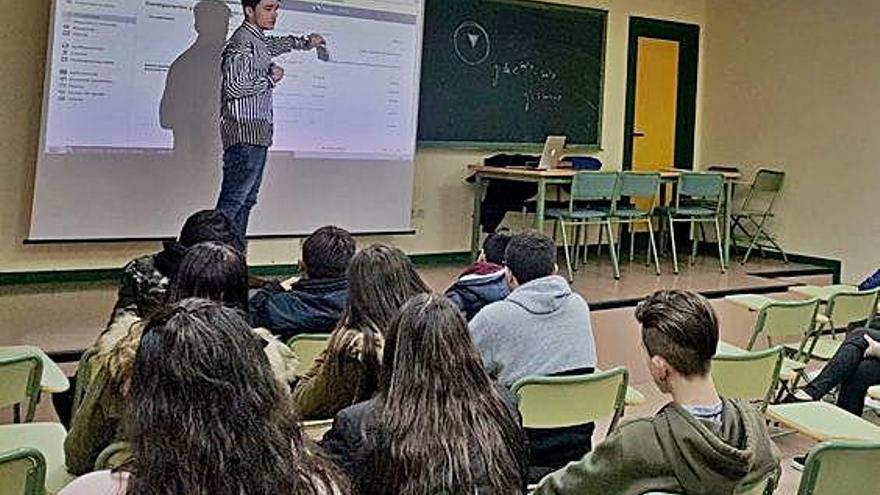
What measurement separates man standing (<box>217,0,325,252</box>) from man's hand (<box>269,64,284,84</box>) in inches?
0.5

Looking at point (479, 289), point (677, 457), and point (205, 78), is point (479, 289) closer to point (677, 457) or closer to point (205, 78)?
point (677, 457)

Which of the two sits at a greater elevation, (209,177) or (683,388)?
(209,177)

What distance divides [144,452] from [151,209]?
478cm

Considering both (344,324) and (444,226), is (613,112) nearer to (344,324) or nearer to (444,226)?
(444,226)

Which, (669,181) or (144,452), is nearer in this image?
(144,452)

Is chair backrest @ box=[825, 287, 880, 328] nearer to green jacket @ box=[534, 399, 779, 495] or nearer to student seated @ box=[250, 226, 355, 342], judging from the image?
student seated @ box=[250, 226, 355, 342]

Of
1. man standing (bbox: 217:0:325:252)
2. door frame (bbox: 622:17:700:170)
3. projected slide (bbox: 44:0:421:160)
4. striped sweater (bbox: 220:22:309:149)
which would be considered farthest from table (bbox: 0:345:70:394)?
door frame (bbox: 622:17:700:170)

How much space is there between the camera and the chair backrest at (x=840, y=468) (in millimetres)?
2145

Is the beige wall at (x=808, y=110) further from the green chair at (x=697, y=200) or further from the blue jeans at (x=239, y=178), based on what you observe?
the blue jeans at (x=239, y=178)

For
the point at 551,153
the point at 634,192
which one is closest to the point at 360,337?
the point at 551,153

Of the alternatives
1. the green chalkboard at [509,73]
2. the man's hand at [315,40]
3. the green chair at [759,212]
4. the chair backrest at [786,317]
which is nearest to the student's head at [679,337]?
the chair backrest at [786,317]

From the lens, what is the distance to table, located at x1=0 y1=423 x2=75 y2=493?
2.34 metres

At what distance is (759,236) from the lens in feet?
26.7

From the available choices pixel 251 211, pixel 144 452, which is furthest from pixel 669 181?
pixel 144 452
